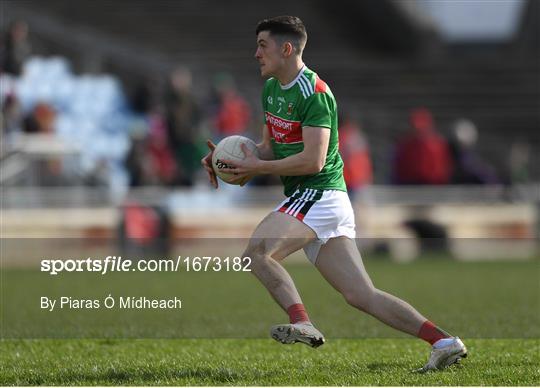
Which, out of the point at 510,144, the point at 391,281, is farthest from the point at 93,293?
the point at 510,144

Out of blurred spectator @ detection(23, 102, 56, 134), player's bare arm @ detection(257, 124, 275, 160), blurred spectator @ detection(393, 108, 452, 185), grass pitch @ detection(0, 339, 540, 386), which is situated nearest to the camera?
grass pitch @ detection(0, 339, 540, 386)

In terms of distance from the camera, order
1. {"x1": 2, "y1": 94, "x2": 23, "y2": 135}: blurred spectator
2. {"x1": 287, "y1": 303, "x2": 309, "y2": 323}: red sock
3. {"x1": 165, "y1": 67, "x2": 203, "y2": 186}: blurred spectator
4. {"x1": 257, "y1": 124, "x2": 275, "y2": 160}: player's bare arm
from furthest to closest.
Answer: {"x1": 165, "y1": 67, "x2": 203, "y2": 186}: blurred spectator < {"x1": 2, "y1": 94, "x2": 23, "y2": 135}: blurred spectator < {"x1": 257, "y1": 124, "x2": 275, "y2": 160}: player's bare arm < {"x1": 287, "y1": 303, "x2": 309, "y2": 323}: red sock

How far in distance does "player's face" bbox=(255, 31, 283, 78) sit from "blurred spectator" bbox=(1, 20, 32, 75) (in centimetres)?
1290

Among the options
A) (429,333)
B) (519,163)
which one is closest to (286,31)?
(429,333)

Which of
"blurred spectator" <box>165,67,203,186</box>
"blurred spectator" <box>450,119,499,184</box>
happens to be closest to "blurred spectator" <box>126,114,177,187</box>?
"blurred spectator" <box>165,67,203,186</box>

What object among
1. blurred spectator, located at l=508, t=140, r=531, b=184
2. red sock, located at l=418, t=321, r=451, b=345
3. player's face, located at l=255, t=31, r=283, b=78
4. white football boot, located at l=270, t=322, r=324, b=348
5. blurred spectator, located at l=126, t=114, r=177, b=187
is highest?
player's face, located at l=255, t=31, r=283, b=78

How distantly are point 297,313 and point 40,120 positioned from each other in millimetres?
14006

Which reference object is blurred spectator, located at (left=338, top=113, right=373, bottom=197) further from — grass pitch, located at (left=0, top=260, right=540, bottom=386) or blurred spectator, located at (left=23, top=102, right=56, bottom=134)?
blurred spectator, located at (left=23, top=102, right=56, bottom=134)

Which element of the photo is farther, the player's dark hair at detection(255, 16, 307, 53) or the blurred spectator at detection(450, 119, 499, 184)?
the blurred spectator at detection(450, 119, 499, 184)

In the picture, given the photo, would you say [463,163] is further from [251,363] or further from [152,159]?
[251,363]

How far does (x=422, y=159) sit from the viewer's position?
19.8 m

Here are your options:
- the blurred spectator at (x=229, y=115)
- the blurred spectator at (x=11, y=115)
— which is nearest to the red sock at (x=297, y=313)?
the blurred spectator at (x=11, y=115)

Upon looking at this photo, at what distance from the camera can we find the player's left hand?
703 centimetres

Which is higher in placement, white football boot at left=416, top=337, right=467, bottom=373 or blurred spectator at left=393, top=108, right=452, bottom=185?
white football boot at left=416, top=337, right=467, bottom=373
